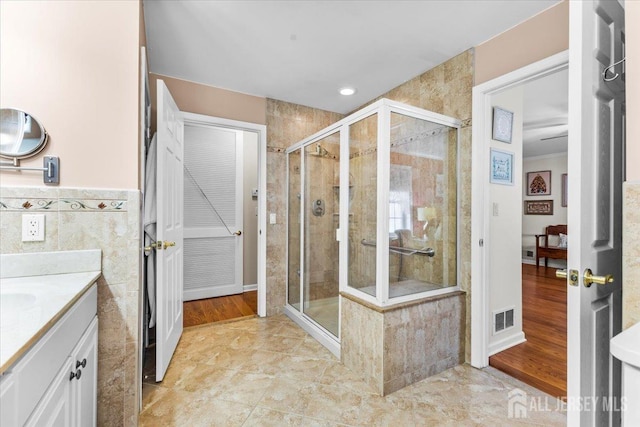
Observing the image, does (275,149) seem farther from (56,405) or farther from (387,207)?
(56,405)

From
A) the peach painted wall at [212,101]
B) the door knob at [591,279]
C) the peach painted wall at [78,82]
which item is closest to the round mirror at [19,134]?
the peach painted wall at [78,82]

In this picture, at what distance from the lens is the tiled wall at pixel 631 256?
944mm

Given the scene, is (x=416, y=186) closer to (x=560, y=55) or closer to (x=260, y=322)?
(x=560, y=55)

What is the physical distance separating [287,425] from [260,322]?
1.48 m

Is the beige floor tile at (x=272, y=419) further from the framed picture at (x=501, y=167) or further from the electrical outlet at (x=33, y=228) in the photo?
the framed picture at (x=501, y=167)

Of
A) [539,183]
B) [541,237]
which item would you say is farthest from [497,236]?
[539,183]

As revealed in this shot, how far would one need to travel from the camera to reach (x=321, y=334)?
8.36ft

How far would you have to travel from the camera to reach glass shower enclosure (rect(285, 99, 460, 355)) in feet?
6.45

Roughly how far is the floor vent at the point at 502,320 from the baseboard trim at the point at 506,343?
0.30 feet

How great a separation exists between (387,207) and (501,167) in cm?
109

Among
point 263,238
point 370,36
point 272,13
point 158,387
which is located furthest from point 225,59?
point 158,387

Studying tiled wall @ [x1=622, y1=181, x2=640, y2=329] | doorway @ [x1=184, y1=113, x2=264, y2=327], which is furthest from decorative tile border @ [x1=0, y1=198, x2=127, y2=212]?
doorway @ [x1=184, y1=113, x2=264, y2=327]

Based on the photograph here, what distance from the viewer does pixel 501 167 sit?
7.52ft

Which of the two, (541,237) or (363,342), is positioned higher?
(541,237)
